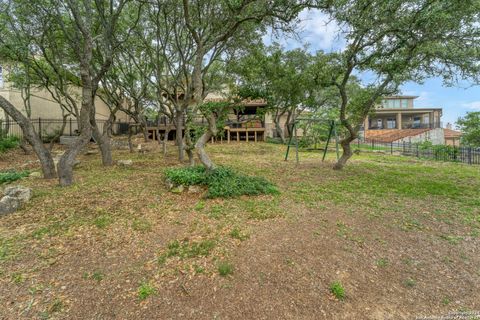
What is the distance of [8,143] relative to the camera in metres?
11.6

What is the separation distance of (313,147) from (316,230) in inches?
548

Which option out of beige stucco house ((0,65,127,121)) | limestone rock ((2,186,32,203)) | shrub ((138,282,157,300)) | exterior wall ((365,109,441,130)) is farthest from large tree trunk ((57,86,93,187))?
exterior wall ((365,109,441,130))

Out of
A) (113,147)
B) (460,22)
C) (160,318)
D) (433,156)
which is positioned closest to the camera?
(160,318)

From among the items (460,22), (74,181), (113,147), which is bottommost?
(74,181)

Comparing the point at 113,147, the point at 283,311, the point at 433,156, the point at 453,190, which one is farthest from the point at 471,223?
the point at 113,147

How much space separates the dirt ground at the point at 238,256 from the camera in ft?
7.21

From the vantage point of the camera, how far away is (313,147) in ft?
55.0

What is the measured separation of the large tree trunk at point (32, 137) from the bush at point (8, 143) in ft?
24.3

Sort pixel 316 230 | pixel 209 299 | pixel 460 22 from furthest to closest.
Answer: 1. pixel 460 22
2. pixel 316 230
3. pixel 209 299

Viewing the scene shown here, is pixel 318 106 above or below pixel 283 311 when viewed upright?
above

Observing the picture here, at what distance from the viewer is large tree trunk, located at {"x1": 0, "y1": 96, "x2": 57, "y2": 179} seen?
532cm

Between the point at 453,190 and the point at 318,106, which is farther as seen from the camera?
the point at 318,106

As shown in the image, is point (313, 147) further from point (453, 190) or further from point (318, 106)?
point (453, 190)

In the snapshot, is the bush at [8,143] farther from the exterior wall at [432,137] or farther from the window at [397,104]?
the window at [397,104]
